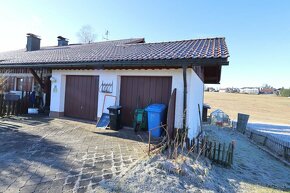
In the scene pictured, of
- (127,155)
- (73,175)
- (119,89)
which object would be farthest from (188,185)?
(119,89)

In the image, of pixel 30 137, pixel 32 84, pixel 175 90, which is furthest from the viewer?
pixel 32 84

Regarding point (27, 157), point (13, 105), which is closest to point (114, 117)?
point (27, 157)

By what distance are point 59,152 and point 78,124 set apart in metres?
3.52

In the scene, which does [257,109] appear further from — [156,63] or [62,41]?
[156,63]

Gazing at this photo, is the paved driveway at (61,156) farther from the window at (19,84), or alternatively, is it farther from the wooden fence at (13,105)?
the window at (19,84)

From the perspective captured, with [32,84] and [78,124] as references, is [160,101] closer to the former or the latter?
[78,124]

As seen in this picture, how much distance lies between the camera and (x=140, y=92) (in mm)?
8156

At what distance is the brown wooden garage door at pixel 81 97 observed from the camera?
9.16 meters

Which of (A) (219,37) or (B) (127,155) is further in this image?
(A) (219,37)

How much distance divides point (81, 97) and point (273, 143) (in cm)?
1037

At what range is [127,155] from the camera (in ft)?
16.6

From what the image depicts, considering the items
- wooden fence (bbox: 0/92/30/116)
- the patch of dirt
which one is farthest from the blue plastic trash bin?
wooden fence (bbox: 0/92/30/116)

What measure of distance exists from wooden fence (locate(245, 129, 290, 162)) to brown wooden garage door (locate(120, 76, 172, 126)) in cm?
683

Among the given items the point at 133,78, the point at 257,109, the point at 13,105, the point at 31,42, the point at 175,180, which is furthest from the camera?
the point at 257,109
